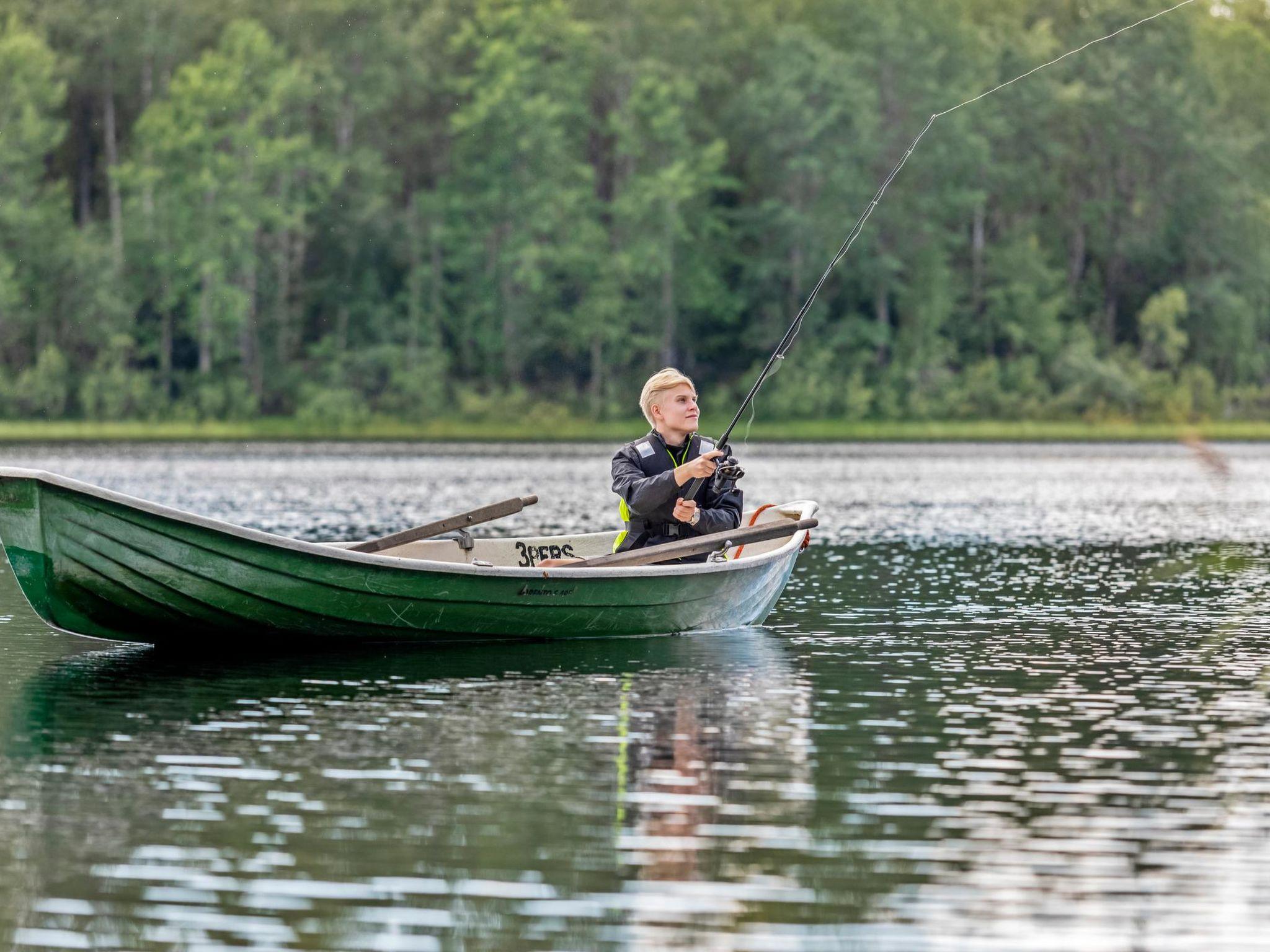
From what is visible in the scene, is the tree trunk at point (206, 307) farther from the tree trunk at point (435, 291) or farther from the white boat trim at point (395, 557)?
the white boat trim at point (395, 557)

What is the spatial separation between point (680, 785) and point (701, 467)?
439 cm

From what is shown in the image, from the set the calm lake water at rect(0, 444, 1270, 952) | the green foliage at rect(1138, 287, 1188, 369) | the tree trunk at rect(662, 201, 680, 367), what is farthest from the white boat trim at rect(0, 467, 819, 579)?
the green foliage at rect(1138, 287, 1188, 369)

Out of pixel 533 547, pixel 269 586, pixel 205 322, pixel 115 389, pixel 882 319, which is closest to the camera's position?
pixel 269 586

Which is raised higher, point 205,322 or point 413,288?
point 413,288

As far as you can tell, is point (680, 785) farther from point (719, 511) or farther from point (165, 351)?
point (165, 351)

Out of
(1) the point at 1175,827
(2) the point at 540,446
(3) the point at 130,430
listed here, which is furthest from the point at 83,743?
(3) the point at 130,430

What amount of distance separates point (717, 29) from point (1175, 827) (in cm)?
7084

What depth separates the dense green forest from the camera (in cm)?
6838

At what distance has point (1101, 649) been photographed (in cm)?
1508

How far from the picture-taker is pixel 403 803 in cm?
937

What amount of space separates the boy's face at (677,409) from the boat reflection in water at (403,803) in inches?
64.5

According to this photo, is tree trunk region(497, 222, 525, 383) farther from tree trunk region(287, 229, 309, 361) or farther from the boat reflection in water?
the boat reflection in water

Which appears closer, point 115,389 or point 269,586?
point 269,586

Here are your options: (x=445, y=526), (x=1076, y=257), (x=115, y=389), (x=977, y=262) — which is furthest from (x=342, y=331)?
(x=445, y=526)
